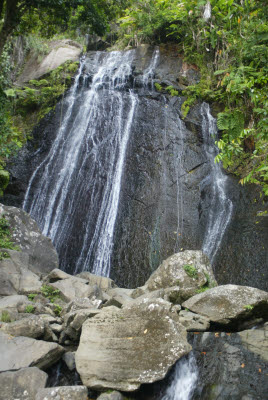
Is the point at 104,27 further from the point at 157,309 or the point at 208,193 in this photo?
the point at 157,309

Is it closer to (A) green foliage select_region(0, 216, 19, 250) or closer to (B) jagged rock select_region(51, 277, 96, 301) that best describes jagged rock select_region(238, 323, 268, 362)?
(B) jagged rock select_region(51, 277, 96, 301)

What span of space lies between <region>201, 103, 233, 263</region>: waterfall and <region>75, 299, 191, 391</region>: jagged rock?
5609 millimetres

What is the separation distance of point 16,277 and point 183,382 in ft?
14.2

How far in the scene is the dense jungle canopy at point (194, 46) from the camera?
8406 millimetres

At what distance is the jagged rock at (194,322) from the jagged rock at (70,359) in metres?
1.92

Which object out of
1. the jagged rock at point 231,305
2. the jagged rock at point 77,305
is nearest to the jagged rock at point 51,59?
the jagged rock at point 77,305

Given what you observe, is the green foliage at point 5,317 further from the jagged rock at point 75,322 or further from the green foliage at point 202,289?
the green foliage at point 202,289

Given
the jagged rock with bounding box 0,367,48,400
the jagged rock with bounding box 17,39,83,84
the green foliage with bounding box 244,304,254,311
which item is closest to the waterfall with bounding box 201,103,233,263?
the green foliage with bounding box 244,304,254,311

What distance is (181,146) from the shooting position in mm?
12141

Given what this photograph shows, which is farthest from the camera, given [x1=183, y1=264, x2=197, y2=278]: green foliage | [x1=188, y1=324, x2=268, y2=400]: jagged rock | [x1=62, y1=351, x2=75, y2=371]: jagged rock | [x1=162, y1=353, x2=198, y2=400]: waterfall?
[x1=183, y1=264, x2=197, y2=278]: green foliage

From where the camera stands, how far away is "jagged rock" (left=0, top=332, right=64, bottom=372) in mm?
4062

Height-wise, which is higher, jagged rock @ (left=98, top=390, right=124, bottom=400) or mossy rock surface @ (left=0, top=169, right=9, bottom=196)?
mossy rock surface @ (left=0, top=169, right=9, bottom=196)

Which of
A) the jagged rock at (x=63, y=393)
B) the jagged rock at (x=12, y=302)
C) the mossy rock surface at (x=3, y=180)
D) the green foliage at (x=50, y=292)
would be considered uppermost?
the mossy rock surface at (x=3, y=180)

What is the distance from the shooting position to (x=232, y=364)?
4410 millimetres
